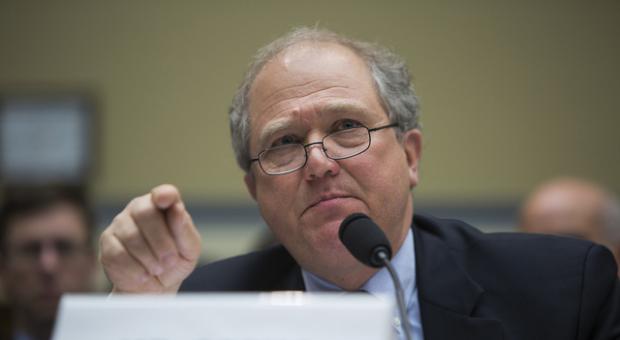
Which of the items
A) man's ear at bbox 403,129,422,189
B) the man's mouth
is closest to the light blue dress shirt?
man's ear at bbox 403,129,422,189

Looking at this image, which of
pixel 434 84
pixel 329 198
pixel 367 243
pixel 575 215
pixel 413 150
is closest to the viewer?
pixel 367 243

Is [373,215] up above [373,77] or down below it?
below

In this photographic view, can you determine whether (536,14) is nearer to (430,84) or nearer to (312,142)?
(430,84)

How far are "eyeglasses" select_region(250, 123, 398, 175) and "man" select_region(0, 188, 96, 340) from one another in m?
1.46

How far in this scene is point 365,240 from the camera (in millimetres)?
1424

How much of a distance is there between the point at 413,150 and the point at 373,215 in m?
0.33

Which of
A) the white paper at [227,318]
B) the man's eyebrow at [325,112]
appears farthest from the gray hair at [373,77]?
the white paper at [227,318]

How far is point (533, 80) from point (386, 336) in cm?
417

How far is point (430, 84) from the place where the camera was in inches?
191

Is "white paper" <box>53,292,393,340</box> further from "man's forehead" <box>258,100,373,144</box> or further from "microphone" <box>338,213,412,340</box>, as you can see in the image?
"man's forehead" <box>258,100,373,144</box>

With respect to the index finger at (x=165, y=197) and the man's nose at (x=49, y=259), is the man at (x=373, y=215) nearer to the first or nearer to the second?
the index finger at (x=165, y=197)

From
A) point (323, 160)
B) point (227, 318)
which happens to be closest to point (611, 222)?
point (323, 160)

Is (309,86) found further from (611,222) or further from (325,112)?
(611,222)

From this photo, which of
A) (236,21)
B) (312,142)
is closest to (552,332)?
(312,142)
